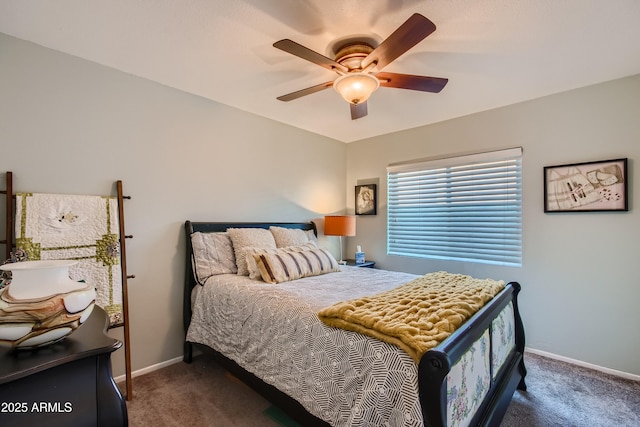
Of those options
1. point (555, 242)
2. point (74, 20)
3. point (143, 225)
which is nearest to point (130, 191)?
point (143, 225)

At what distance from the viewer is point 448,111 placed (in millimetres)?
3182

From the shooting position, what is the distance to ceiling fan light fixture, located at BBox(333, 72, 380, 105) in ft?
6.18

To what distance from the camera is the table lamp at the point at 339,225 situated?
12.3ft

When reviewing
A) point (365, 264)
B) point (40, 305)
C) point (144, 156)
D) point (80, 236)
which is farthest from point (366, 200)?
point (40, 305)

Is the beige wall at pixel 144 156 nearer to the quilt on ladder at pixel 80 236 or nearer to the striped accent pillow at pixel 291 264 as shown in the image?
the quilt on ladder at pixel 80 236

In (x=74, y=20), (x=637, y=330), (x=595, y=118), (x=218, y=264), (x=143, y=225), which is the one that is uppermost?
(x=74, y=20)

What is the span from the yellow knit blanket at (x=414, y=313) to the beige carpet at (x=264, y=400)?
34.4 inches

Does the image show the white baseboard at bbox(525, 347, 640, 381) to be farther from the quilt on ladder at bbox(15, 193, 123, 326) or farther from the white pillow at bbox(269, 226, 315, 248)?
the quilt on ladder at bbox(15, 193, 123, 326)

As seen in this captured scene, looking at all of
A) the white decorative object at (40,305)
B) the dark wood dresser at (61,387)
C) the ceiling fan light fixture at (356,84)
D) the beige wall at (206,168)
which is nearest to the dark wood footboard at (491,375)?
the beige wall at (206,168)

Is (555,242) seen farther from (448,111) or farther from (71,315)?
(71,315)

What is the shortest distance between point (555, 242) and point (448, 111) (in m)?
1.64

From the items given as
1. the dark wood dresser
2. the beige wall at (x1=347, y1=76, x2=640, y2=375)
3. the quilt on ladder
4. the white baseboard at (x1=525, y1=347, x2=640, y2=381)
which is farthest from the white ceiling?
the white baseboard at (x1=525, y1=347, x2=640, y2=381)

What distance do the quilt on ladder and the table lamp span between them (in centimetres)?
227

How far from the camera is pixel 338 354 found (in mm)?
1447
